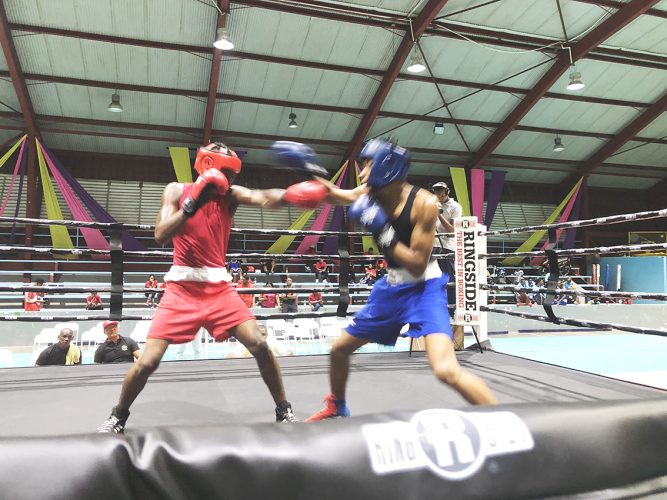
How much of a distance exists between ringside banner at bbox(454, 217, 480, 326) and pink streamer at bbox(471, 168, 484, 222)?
10.5 meters

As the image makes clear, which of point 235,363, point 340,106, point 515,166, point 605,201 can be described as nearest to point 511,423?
point 235,363

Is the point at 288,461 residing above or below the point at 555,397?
above

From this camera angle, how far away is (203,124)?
11820 millimetres

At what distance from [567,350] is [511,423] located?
6.56 meters

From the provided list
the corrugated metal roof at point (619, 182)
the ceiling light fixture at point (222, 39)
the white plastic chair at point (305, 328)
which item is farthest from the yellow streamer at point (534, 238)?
the ceiling light fixture at point (222, 39)

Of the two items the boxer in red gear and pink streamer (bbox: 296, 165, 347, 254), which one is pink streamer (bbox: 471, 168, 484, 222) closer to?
pink streamer (bbox: 296, 165, 347, 254)

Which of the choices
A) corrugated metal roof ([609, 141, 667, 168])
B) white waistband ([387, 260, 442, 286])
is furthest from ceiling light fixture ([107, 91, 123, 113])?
corrugated metal roof ([609, 141, 667, 168])

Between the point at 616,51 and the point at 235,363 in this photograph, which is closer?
the point at 235,363

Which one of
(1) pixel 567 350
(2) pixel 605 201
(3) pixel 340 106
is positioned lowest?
(1) pixel 567 350

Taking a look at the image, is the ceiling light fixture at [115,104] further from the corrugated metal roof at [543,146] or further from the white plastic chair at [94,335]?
the corrugated metal roof at [543,146]

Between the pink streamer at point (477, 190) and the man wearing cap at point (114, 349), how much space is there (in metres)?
11.4

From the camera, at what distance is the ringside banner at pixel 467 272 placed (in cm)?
366

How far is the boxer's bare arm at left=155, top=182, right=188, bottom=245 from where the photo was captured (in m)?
1.86

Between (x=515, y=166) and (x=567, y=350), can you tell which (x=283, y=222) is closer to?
(x=515, y=166)
